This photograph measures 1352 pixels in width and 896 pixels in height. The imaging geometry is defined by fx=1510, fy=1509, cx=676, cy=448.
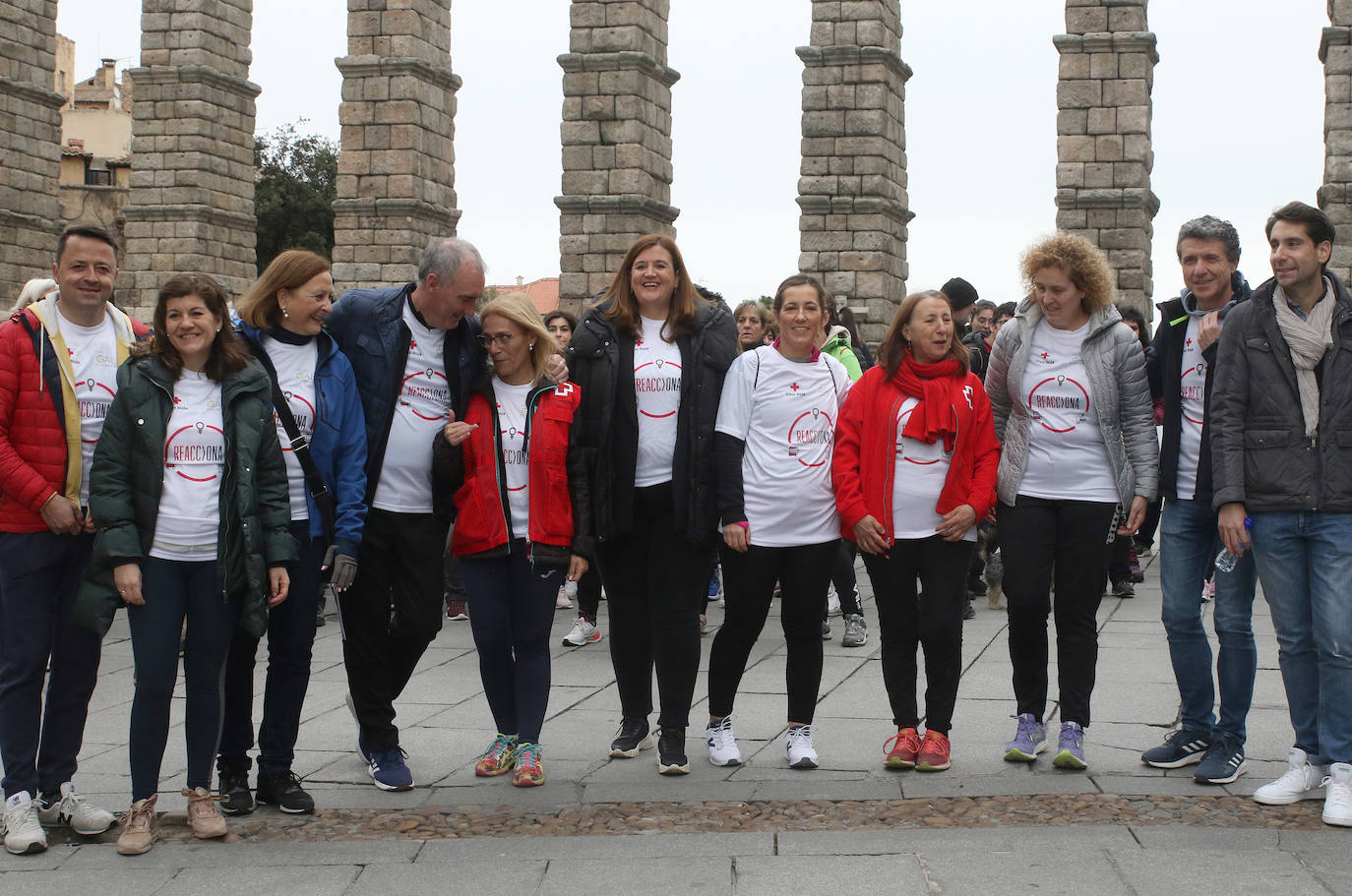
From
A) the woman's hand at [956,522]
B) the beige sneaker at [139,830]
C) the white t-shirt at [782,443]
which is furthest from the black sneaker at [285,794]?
the woman's hand at [956,522]

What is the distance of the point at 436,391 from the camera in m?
5.64

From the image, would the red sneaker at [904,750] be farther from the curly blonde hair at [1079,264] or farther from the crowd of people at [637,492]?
the curly blonde hair at [1079,264]

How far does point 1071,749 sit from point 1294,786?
805 mm

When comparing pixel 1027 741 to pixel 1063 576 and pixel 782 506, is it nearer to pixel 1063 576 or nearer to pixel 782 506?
pixel 1063 576

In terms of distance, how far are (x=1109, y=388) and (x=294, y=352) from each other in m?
3.00

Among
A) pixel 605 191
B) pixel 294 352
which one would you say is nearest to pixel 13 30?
pixel 605 191

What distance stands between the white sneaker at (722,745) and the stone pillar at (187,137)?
16.1 m

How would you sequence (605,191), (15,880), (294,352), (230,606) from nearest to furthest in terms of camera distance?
1. (15,880)
2. (230,606)
3. (294,352)
4. (605,191)

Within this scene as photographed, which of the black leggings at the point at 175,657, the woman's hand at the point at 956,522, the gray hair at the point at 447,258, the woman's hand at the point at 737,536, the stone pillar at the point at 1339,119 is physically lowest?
the black leggings at the point at 175,657

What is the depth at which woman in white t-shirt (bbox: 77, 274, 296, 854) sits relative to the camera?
484 centimetres

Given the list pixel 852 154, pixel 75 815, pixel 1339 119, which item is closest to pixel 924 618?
pixel 75 815

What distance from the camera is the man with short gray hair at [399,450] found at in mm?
5535

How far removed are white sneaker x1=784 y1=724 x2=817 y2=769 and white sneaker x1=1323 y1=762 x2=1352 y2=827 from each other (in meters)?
1.81

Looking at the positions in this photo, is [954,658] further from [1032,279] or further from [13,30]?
[13,30]
